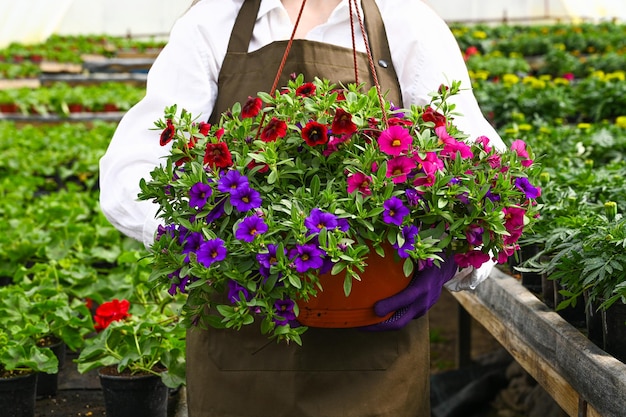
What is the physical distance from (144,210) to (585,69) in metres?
6.11

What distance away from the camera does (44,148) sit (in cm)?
531

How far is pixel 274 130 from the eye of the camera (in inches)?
53.4

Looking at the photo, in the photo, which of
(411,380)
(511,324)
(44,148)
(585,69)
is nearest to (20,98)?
(44,148)

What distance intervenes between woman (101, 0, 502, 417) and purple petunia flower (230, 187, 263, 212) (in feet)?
1.05

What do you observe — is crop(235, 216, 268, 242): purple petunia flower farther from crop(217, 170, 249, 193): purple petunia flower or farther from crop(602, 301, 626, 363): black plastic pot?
crop(602, 301, 626, 363): black plastic pot

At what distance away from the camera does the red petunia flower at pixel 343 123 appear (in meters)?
1.34

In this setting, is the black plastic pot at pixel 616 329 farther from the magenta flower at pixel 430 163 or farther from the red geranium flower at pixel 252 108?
the red geranium flower at pixel 252 108

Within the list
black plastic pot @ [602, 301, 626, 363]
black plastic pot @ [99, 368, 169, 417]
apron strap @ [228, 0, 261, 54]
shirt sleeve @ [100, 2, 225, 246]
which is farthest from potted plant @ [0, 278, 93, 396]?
black plastic pot @ [602, 301, 626, 363]

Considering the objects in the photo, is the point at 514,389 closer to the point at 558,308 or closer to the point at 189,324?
the point at 558,308

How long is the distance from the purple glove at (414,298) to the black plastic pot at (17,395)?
1.07 metres

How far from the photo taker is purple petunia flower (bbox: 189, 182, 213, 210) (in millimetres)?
1312

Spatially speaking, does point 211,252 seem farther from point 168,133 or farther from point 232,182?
point 168,133

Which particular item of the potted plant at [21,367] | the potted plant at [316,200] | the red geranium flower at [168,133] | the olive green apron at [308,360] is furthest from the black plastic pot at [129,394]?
the red geranium flower at [168,133]

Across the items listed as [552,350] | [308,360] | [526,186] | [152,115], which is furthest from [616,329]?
[152,115]
